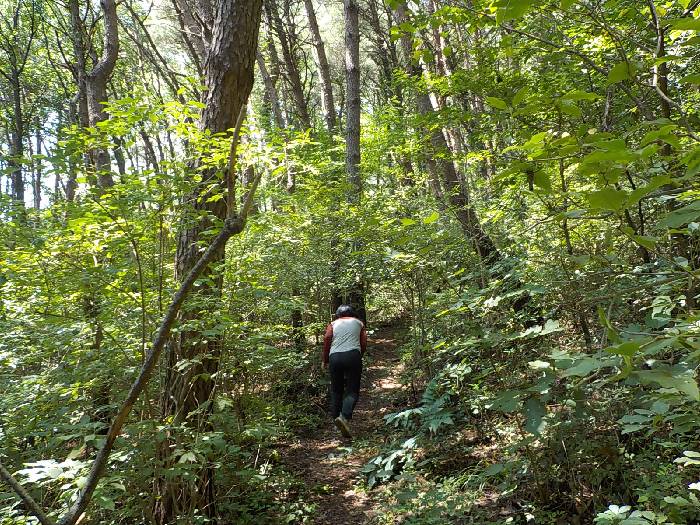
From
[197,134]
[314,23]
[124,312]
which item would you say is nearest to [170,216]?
[197,134]

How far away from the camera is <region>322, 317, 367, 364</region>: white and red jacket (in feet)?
18.5

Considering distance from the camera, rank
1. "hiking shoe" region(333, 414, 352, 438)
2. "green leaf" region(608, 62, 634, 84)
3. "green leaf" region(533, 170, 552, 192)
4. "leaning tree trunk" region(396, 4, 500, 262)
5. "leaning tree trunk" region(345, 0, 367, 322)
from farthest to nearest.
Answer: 1. "leaning tree trunk" region(345, 0, 367, 322)
2. "hiking shoe" region(333, 414, 352, 438)
3. "leaning tree trunk" region(396, 4, 500, 262)
4. "green leaf" region(533, 170, 552, 192)
5. "green leaf" region(608, 62, 634, 84)

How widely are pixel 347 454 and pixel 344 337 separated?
A: 1463 mm

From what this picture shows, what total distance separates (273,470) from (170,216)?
116 inches

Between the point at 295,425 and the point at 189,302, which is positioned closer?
the point at 189,302

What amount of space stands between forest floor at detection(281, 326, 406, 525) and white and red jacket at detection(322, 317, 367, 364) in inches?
38.1

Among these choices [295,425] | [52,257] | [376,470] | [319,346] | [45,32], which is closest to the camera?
[52,257]

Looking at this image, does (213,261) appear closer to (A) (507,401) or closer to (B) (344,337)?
(B) (344,337)

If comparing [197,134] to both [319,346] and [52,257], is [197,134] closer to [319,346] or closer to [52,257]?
[52,257]

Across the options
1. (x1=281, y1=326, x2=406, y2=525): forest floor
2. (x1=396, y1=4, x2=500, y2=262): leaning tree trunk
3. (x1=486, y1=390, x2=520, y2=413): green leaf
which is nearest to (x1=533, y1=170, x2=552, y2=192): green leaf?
(x1=486, y1=390, x2=520, y2=413): green leaf

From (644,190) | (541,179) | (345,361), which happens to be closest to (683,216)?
(644,190)

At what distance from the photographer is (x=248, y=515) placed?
3.65 m

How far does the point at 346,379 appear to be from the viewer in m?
5.63

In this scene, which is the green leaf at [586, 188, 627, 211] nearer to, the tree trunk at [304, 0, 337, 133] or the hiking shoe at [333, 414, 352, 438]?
the hiking shoe at [333, 414, 352, 438]
